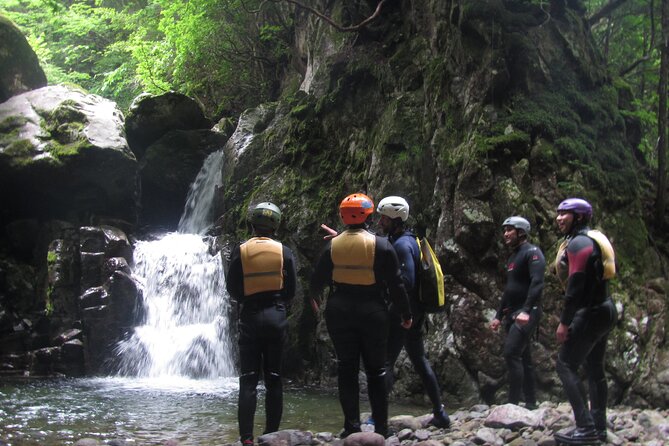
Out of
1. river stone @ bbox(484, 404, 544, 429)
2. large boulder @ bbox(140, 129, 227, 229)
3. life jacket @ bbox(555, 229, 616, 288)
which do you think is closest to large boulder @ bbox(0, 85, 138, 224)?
large boulder @ bbox(140, 129, 227, 229)

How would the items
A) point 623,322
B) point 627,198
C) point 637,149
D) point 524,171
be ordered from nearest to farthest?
point 623,322 → point 524,171 → point 627,198 → point 637,149

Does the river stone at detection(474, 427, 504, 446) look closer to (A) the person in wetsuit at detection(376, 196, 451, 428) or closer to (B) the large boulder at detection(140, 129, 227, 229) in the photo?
(A) the person in wetsuit at detection(376, 196, 451, 428)

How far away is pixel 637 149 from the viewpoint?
11.8 metres

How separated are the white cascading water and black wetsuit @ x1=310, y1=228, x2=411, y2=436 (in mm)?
6719

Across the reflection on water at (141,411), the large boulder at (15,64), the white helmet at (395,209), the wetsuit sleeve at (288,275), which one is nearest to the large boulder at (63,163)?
the large boulder at (15,64)

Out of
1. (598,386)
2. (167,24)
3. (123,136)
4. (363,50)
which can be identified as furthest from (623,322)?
(167,24)

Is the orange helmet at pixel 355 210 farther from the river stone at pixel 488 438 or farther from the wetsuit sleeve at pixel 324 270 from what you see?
the river stone at pixel 488 438

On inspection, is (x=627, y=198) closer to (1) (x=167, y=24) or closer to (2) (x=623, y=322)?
(2) (x=623, y=322)

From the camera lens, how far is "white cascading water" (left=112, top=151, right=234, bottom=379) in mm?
10805

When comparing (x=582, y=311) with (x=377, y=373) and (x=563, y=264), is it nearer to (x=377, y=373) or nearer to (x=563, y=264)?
(x=563, y=264)

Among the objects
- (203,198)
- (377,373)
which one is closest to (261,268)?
(377,373)

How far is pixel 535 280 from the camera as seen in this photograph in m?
5.75

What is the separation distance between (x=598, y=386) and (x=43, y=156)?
1324cm

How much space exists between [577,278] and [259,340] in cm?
261
